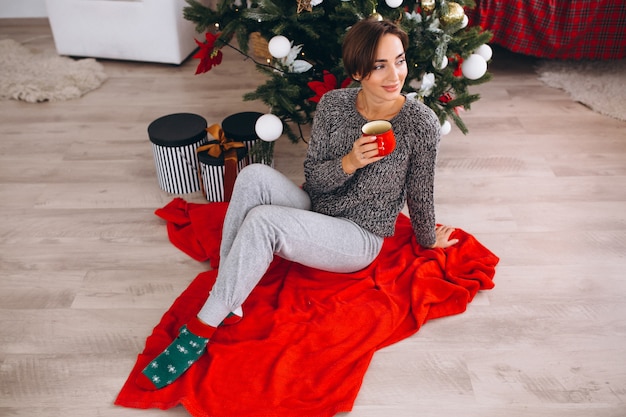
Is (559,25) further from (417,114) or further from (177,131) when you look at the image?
(177,131)

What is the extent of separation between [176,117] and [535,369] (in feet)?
4.89

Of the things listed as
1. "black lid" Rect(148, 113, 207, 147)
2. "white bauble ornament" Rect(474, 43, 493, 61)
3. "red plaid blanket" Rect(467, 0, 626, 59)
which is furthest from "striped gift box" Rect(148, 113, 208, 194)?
"red plaid blanket" Rect(467, 0, 626, 59)

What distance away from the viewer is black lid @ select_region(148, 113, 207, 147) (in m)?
2.00

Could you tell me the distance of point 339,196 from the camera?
1.59 m

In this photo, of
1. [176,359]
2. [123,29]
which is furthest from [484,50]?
[123,29]

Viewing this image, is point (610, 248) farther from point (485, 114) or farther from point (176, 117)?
point (176, 117)

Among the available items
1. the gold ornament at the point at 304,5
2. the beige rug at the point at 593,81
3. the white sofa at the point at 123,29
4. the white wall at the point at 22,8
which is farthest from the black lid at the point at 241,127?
the white wall at the point at 22,8

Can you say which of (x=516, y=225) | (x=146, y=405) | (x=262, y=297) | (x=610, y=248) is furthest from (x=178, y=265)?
(x=610, y=248)

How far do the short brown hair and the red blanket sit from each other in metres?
0.63

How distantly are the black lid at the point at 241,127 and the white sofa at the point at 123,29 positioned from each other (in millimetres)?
1089

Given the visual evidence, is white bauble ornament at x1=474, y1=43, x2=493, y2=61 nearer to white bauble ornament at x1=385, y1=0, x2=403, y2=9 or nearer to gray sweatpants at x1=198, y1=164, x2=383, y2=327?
white bauble ornament at x1=385, y1=0, x2=403, y2=9

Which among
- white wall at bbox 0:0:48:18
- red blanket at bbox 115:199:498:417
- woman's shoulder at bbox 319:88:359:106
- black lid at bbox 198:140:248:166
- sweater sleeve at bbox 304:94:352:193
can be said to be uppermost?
woman's shoulder at bbox 319:88:359:106

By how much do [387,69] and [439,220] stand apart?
0.79 m

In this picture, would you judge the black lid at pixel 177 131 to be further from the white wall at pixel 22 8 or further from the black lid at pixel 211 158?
the white wall at pixel 22 8
